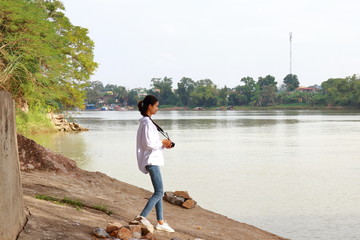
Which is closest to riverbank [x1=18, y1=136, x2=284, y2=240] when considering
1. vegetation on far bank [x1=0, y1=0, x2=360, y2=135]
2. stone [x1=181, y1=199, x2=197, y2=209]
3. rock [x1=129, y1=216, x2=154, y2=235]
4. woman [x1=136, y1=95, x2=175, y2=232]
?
stone [x1=181, y1=199, x2=197, y2=209]

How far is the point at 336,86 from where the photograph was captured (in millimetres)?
134875

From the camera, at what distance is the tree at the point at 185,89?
175250mm

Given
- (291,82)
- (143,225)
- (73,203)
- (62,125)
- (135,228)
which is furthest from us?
(291,82)

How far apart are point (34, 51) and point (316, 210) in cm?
1967

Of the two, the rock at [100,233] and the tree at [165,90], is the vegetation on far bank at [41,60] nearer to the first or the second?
the rock at [100,233]

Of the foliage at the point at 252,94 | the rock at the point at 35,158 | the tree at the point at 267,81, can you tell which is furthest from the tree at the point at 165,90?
the rock at the point at 35,158

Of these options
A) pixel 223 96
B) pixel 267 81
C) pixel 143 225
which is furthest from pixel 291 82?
pixel 143 225

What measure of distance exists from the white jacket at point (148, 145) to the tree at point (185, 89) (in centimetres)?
16703

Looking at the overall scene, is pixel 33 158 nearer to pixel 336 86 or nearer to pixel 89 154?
pixel 89 154

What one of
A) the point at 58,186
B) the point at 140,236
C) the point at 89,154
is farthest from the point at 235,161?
the point at 140,236

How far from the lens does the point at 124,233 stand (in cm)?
661

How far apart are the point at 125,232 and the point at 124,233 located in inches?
0.8

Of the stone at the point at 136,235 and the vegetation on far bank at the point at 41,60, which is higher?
the vegetation on far bank at the point at 41,60

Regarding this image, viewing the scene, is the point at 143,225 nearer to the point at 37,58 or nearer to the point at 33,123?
the point at 37,58
